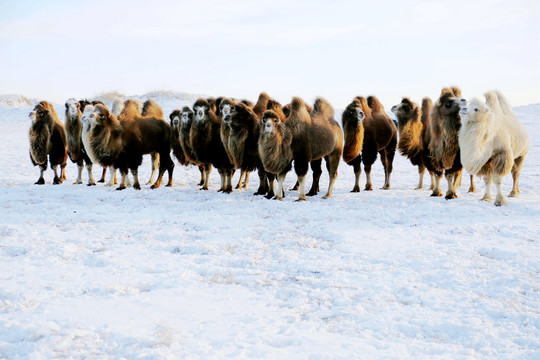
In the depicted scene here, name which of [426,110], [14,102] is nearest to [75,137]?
[426,110]

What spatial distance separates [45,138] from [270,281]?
8.77 meters

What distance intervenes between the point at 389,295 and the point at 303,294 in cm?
71

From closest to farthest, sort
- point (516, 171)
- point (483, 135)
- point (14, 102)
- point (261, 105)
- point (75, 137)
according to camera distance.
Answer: point (483, 135) → point (516, 171) → point (261, 105) → point (75, 137) → point (14, 102)

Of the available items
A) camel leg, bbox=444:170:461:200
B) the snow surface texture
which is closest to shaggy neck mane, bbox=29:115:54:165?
the snow surface texture

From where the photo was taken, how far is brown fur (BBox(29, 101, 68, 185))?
1116 cm

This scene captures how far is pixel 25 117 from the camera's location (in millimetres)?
29859

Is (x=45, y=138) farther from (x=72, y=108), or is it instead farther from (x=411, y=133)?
(x=411, y=133)

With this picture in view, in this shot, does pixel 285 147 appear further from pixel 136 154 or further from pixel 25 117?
pixel 25 117

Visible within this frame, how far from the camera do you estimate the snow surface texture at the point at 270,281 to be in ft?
10.3

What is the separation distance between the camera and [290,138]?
891 centimetres

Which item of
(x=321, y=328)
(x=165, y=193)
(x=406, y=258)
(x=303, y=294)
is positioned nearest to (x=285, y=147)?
(x=165, y=193)

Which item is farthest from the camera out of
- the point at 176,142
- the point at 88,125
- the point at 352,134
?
the point at 176,142

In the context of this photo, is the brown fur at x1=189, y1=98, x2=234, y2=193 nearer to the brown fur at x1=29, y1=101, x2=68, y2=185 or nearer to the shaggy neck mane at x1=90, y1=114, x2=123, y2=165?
the shaggy neck mane at x1=90, y1=114, x2=123, y2=165

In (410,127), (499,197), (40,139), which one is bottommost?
(499,197)
